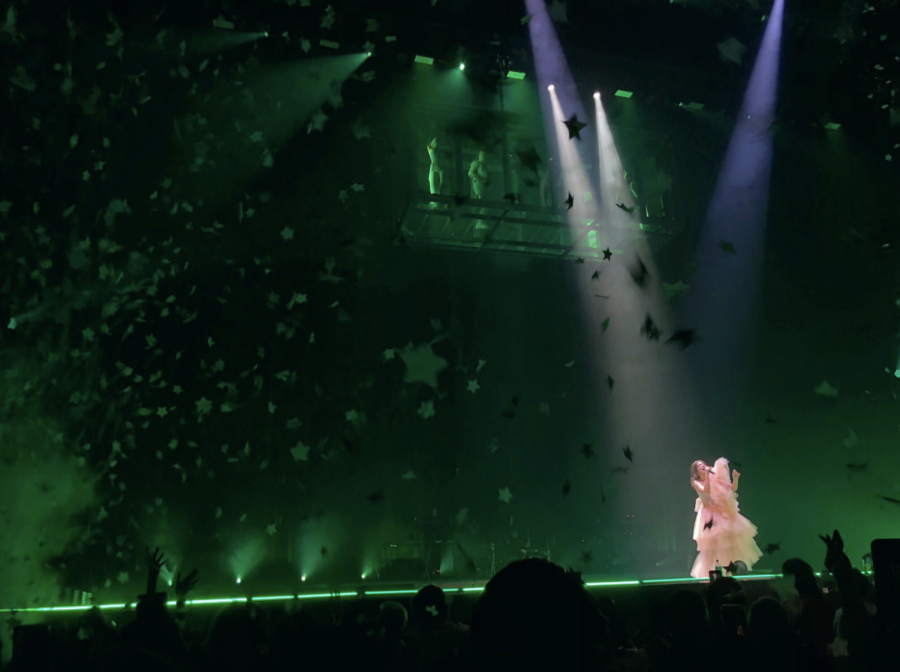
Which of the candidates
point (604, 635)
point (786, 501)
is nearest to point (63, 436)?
point (604, 635)

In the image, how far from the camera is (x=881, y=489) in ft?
34.3

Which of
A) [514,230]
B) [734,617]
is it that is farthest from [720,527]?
[734,617]

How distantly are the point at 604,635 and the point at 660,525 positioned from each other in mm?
10579

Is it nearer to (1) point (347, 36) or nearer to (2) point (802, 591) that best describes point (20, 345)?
(1) point (347, 36)

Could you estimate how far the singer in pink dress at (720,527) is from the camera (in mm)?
7266

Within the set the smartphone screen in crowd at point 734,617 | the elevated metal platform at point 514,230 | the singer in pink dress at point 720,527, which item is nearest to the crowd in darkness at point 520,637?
the smartphone screen in crowd at point 734,617

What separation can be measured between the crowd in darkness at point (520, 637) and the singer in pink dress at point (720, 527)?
180 inches

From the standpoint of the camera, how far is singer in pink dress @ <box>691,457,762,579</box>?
7266mm

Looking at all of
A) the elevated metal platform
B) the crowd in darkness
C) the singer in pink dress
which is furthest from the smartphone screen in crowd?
the elevated metal platform

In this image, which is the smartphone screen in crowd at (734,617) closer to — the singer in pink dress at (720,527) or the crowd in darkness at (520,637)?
the crowd in darkness at (520,637)

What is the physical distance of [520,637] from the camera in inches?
39.5

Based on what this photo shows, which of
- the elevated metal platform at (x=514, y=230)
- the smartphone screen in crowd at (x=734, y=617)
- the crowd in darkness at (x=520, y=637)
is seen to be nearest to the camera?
the crowd in darkness at (x=520, y=637)

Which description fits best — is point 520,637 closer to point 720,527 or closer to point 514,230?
point 720,527

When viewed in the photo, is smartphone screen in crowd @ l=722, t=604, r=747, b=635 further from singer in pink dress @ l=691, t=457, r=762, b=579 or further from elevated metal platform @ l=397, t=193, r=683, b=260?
elevated metal platform @ l=397, t=193, r=683, b=260
